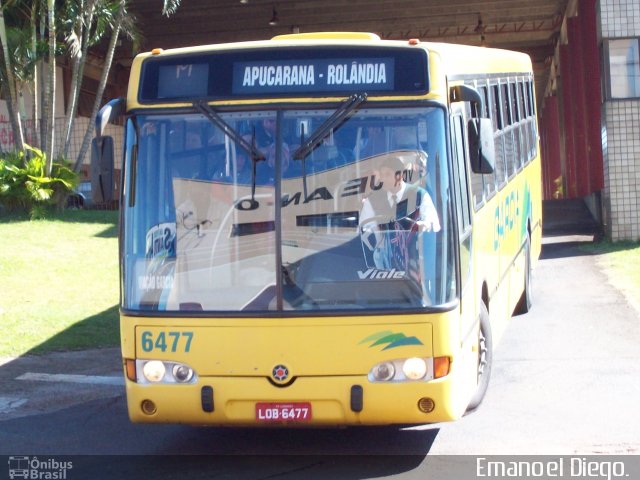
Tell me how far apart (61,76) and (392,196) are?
28.9 meters

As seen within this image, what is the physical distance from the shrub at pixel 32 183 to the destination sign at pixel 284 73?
15947 mm

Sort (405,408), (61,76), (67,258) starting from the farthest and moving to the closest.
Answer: (61,76) → (67,258) → (405,408)

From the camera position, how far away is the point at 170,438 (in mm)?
8188

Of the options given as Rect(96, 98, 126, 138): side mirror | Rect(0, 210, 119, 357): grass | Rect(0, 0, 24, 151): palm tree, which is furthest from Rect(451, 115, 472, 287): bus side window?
Rect(0, 0, 24, 151): palm tree

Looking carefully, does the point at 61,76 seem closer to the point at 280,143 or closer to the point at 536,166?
the point at 536,166

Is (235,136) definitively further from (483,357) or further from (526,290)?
(526,290)

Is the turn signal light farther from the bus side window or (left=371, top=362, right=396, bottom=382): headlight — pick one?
the bus side window

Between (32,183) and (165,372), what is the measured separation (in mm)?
16405

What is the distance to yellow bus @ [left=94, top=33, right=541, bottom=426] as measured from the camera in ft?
22.0

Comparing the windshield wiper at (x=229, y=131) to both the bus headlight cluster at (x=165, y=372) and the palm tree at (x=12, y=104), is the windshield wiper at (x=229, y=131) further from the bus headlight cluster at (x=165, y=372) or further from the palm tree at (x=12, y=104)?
the palm tree at (x=12, y=104)

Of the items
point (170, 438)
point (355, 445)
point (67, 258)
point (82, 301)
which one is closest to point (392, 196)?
point (355, 445)

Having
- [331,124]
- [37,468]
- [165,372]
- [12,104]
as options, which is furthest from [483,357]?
[12,104]

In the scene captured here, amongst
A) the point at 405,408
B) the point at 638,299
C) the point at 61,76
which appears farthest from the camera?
the point at 61,76

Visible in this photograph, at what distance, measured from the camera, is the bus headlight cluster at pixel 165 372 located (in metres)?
6.88
